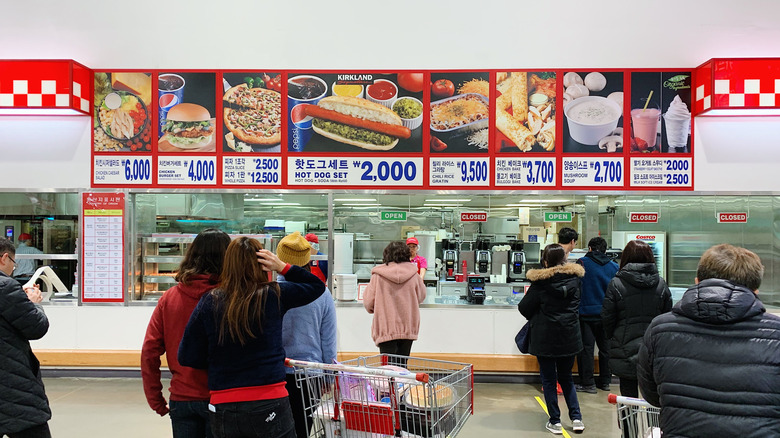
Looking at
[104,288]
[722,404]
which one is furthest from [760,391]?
[104,288]

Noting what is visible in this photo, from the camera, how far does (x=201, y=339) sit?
7.25 ft

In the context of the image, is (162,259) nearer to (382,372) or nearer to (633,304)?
(382,372)

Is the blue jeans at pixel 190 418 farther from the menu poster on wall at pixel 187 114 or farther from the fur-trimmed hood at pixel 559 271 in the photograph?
the menu poster on wall at pixel 187 114

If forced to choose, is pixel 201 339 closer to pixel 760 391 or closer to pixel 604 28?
pixel 760 391

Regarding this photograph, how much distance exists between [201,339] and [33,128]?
5103 millimetres

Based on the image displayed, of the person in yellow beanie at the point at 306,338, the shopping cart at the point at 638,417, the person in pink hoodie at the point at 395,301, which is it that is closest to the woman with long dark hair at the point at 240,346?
the person in yellow beanie at the point at 306,338

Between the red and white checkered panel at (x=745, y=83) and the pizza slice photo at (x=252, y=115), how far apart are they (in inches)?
176

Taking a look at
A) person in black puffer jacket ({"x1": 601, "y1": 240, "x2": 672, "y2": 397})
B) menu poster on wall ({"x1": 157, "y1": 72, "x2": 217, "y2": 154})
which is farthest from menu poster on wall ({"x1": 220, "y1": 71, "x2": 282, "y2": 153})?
person in black puffer jacket ({"x1": 601, "y1": 240, "x2": 672, "y2": 397})

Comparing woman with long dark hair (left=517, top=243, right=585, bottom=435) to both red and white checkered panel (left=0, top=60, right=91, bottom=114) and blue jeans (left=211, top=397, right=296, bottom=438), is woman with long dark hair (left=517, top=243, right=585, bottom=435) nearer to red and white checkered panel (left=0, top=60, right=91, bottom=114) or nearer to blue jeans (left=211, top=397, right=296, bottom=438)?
blue jeans (left=211, top=397, right=296, bottom=438)

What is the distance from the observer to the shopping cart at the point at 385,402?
2271 millimetres

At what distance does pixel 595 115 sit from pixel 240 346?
4847 mm

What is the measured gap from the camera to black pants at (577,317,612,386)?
5531mm

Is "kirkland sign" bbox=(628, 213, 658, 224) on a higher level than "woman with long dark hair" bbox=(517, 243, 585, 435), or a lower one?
higher

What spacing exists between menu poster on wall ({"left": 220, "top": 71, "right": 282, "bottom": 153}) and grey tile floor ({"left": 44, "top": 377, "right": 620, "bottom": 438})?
271cm
